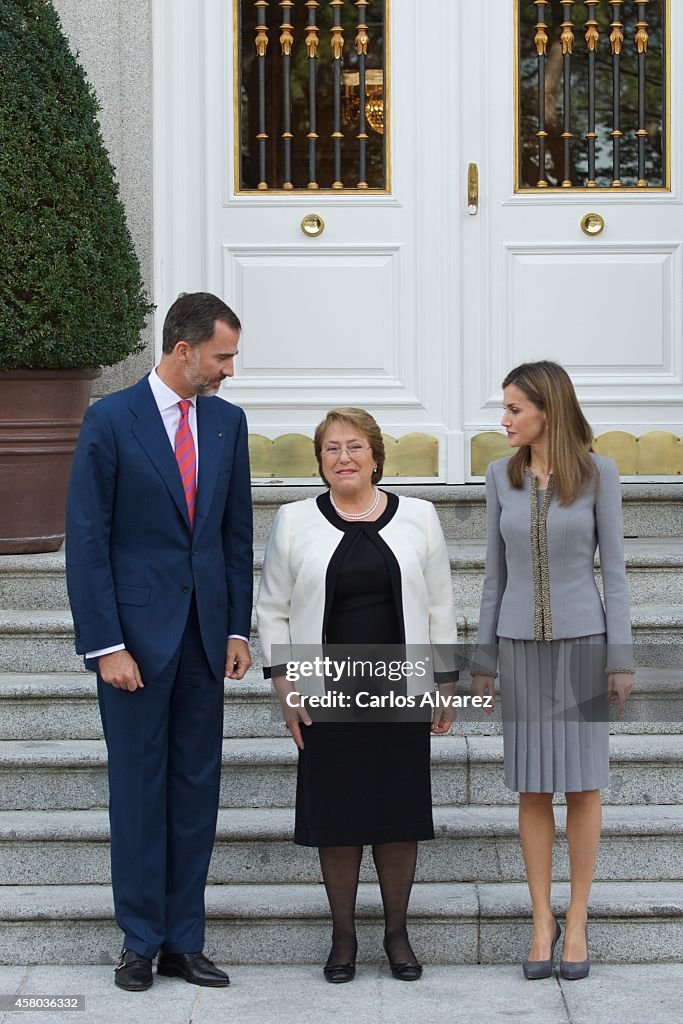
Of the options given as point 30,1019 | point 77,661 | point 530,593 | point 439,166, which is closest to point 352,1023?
point 30,1019

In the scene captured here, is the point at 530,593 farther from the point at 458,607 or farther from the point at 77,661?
the point at 77,661

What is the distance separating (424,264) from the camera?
6031 mm

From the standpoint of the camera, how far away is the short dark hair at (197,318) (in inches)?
150

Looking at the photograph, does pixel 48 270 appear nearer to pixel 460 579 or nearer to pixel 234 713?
pixel 234 713

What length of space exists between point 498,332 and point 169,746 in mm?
2728

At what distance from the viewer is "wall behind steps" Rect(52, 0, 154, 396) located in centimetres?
585

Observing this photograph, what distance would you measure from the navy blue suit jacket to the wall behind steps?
6.69ft

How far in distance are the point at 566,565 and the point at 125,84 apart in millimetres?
3083

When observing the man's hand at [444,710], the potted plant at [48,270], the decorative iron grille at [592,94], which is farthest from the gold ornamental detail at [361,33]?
the man's hand at [444,710]

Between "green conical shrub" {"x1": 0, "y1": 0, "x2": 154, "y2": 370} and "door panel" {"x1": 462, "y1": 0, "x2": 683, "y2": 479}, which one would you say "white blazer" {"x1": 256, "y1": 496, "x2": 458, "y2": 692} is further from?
"door panel" {"x1": 462, "y1": 0, "x2": 683, "y2": 479}

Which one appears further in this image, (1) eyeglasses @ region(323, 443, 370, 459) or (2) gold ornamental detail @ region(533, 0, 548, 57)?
(2) gold ornamental detail @ region(533, 0, 548, 57)

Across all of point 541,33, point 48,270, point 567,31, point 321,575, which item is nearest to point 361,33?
point 541,33

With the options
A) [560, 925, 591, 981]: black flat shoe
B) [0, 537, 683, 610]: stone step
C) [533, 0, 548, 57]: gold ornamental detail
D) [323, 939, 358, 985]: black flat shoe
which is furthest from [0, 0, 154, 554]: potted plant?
[560, 925, 591, 981]: black flat shoe

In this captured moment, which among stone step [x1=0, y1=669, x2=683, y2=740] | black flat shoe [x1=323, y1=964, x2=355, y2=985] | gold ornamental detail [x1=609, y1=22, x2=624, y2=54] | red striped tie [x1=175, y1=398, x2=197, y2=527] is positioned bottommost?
black flat shoe [x1=323, y1=964, x2=355, y2=985]
